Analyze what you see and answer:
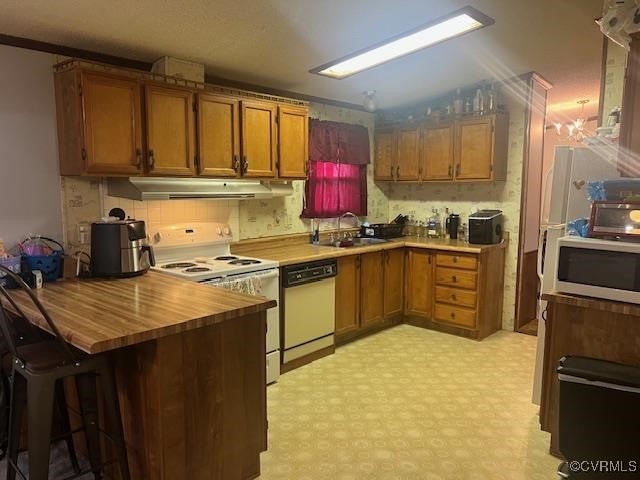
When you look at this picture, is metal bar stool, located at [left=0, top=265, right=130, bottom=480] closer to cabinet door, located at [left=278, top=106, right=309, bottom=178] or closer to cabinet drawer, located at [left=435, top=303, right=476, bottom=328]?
cabinet door, located at [left=278, top=106, right=309, bottom=178]

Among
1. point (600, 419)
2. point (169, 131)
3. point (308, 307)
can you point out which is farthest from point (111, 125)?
point (600, 419)

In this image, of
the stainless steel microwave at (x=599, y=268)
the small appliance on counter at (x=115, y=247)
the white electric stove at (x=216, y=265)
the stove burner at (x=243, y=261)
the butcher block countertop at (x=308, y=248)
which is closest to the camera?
the stainless steel microwave at (x=599, y=268)

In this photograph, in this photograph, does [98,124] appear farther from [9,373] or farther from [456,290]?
[456,290]

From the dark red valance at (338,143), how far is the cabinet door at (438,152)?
708 mm

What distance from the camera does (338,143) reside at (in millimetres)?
4852

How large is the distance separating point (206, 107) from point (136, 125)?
0.55m

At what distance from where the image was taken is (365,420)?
2836mm

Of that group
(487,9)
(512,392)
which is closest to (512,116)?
(487,9)

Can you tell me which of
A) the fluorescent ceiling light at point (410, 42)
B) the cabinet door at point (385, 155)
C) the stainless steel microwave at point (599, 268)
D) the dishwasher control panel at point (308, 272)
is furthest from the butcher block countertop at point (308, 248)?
the stainless steel microwave at point (599, 268)

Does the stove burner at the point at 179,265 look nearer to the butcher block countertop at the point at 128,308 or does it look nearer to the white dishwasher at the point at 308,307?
the butcher block countertop at the point at 128,308

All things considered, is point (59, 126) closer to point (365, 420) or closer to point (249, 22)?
point (249, 22)

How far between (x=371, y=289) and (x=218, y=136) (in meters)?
2.05

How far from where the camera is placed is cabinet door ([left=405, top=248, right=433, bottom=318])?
180 inches

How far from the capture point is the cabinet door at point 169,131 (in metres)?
3.04
